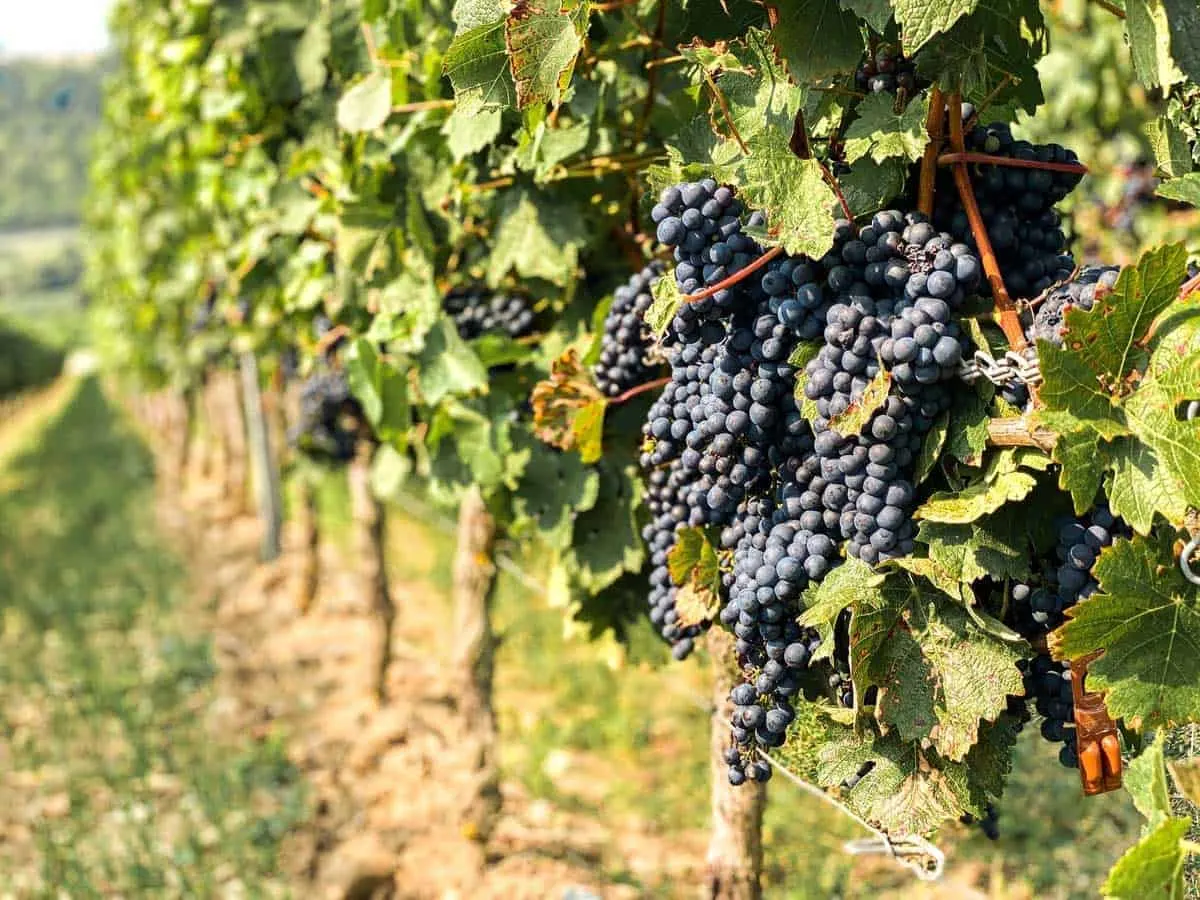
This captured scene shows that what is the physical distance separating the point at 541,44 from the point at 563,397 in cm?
90

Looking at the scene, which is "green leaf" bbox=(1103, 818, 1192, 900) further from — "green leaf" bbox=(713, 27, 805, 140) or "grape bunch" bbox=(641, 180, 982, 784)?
"green leaf" bbox=(713, 27, 805, 140)

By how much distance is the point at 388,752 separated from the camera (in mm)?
4816

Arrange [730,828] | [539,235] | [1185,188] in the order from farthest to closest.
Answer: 1. [539,235]
2. [730,828]
3. [1185,188]

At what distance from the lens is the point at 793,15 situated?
1.38 m

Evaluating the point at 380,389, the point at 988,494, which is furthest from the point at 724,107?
the point at 380,389

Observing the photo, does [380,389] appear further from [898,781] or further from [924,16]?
[924,16]

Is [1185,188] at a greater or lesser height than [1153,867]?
greater

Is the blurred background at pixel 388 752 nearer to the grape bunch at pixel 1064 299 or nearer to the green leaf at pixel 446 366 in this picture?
the green leaf at pixel 446 366

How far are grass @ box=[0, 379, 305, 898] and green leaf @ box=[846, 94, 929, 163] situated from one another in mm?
3352

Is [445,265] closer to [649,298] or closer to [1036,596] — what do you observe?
[649,298]

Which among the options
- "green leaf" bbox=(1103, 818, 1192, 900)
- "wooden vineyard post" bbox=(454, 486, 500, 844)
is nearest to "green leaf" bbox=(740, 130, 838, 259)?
"green leaf" bbox=(1103, 818, 1192, 900)

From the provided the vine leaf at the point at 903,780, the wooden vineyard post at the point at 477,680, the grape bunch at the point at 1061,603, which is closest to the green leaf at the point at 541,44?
the grape bunch at the point at 1061,603

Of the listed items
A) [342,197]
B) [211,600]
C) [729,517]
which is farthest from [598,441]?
[211,600]

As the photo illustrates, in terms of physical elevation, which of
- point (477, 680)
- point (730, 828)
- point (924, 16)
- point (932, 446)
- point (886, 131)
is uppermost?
point (924, 16)
